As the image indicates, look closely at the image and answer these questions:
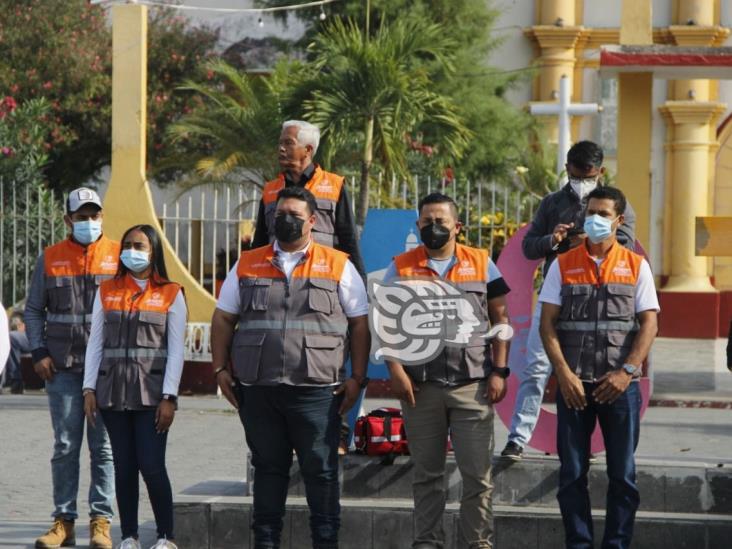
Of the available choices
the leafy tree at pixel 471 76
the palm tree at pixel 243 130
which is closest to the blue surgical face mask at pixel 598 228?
the palm tree at pixel 243 130

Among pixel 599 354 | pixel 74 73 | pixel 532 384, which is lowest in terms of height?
pixel 532 384

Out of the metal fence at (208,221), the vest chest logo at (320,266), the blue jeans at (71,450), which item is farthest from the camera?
the metal fence at (208,221)

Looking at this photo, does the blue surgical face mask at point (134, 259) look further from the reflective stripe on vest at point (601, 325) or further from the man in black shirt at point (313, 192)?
the reflective stripe on vest at point (601, 325)

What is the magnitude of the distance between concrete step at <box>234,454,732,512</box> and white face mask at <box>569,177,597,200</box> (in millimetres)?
1451

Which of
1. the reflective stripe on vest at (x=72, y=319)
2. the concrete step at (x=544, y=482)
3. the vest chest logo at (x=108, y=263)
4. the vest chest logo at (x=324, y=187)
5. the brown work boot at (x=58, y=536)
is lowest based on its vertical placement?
the brown work boot at (x=58, y=536)

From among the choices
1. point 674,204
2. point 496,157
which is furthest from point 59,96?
point 674,204

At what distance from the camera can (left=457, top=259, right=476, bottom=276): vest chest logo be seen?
23.8 feet

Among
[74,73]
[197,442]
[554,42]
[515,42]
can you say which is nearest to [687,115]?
[554,42]

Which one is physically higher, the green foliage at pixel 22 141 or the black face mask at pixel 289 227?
the green foliage at pixel 22 141

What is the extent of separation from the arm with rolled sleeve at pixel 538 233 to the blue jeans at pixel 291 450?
5.52 feet

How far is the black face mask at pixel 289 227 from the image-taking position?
272 inches

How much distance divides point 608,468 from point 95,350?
258 cm

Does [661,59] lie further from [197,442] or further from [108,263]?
[108,263]

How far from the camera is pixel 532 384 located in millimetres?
8328
